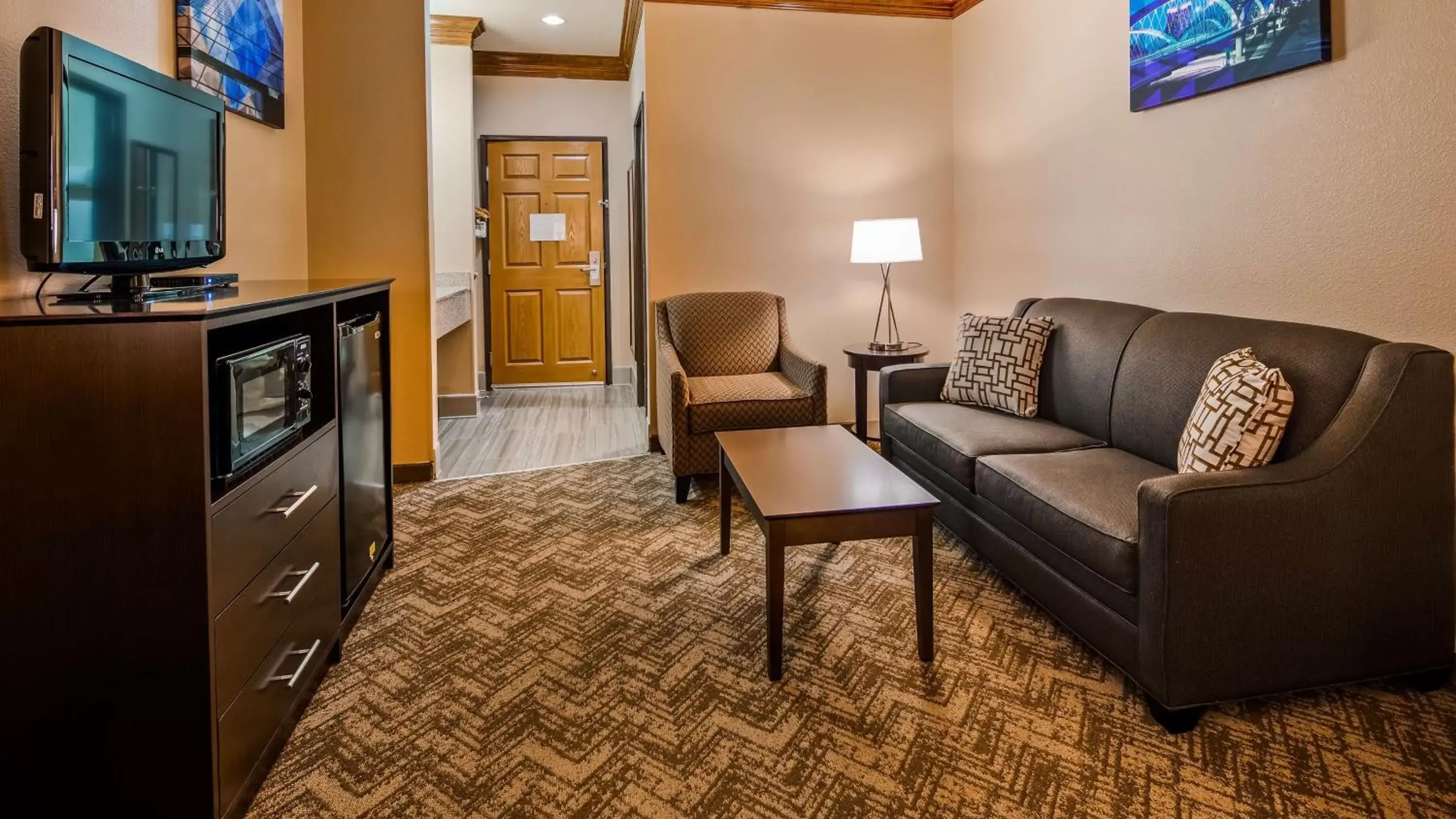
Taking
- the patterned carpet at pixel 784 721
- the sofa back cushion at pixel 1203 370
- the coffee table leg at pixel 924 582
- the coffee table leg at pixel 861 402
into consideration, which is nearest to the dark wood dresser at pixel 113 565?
the patterned carpet at pixel 784 721

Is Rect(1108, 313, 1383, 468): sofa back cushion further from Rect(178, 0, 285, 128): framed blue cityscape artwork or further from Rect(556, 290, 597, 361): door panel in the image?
Rect(556, 290, 597, 361): door panel

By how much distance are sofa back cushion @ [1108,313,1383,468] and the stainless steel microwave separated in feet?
7.54

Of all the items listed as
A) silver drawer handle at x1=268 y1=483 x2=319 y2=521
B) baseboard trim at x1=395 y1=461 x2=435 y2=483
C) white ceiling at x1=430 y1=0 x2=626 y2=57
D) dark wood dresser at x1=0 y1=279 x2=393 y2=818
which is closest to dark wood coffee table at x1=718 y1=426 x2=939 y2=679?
silver drawer handle at x1=268 y1=483 x2=319 y2=521

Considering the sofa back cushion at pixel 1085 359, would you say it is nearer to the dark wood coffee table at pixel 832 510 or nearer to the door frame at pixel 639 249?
the dark wood coffee table at pixel 832 510

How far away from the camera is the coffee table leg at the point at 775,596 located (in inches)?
79.2

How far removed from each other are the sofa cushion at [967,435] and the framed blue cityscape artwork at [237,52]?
2.61 meters

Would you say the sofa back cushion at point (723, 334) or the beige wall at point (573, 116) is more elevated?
the beige wall at point (573, 116)

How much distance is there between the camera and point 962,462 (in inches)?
106

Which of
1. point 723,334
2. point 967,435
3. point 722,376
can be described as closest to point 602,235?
point 723,334

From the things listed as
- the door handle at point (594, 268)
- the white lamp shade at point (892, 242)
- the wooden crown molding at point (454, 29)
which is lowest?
the white lamp shade at point (892, 242)

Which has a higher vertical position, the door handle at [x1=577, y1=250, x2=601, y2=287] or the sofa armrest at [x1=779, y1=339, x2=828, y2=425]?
the door handle at [x1=577, y1=250, x2=601, y2=287]

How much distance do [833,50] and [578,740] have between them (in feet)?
12.9

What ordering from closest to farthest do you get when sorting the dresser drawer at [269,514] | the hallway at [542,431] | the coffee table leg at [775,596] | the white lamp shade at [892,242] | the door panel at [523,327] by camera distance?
the dresser drawer at [269,514] < the coffee table leg at [775,596] < the white lamp shade at [892,242] < the hallway at [542,431] < the door panel at [523,327]

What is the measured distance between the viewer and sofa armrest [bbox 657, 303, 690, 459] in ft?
11.4
